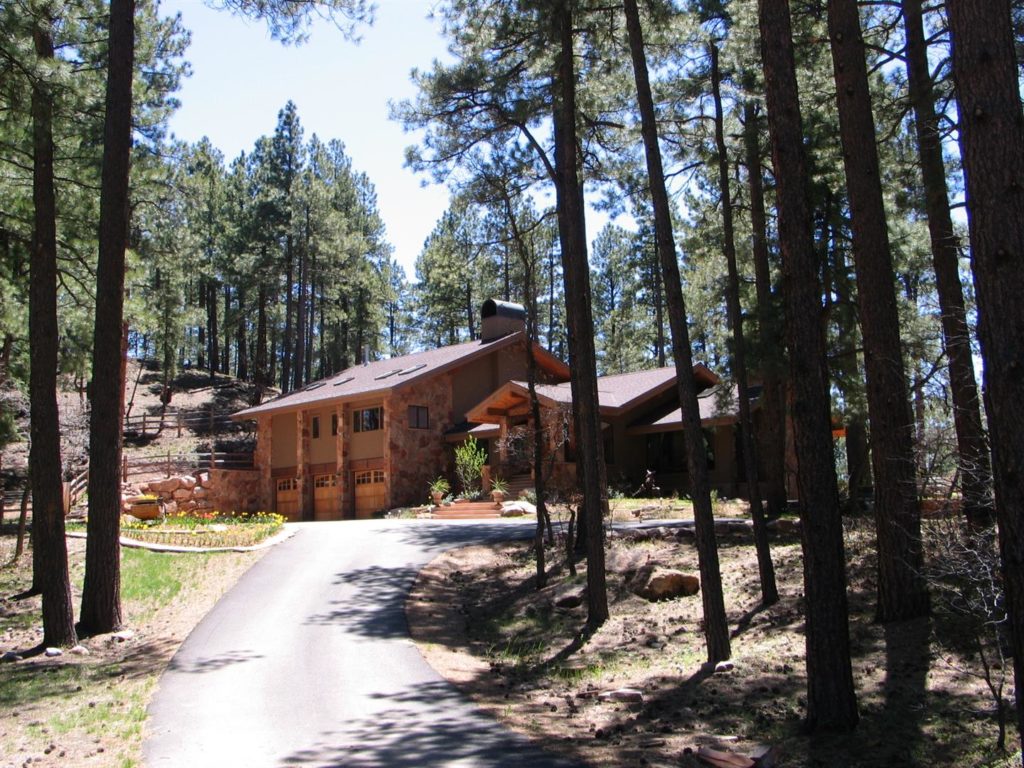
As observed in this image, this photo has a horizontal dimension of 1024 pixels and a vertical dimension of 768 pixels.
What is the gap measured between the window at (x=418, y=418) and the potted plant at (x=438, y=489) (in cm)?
174

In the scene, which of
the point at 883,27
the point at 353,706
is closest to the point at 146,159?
the point at 353,706

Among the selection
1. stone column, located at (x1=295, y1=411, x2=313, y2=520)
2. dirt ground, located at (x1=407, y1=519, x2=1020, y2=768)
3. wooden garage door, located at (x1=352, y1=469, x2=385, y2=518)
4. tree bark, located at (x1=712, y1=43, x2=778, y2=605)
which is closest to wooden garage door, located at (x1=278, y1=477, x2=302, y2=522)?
A: stone column, located at (x1=295, y1=411, x2=313, y2=520)

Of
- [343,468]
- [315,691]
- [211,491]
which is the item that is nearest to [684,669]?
[315,691]

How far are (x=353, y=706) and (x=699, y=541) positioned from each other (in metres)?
3.93

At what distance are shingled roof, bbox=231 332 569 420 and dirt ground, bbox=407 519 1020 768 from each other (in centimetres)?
1244

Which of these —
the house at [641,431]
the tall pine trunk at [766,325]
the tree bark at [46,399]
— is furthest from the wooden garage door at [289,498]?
the tree bark at [46,399]

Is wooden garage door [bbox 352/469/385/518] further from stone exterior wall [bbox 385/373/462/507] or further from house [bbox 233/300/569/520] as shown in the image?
stone exterior wall [bbox 385/373/462/507]

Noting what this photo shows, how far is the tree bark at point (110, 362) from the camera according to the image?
10508 millimetres

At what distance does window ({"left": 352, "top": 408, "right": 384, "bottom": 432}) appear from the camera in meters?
26.7

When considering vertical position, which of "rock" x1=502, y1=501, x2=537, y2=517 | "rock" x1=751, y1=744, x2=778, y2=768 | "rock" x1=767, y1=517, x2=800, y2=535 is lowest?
"rock" x1=751, y1=744, x2=778, y2=768

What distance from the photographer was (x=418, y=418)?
27047mm

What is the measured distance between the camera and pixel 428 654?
10.0 meters

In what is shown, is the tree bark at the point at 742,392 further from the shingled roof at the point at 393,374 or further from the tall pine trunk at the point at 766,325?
the shingled roof at the point at 393,374

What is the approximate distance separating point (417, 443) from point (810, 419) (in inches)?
817
